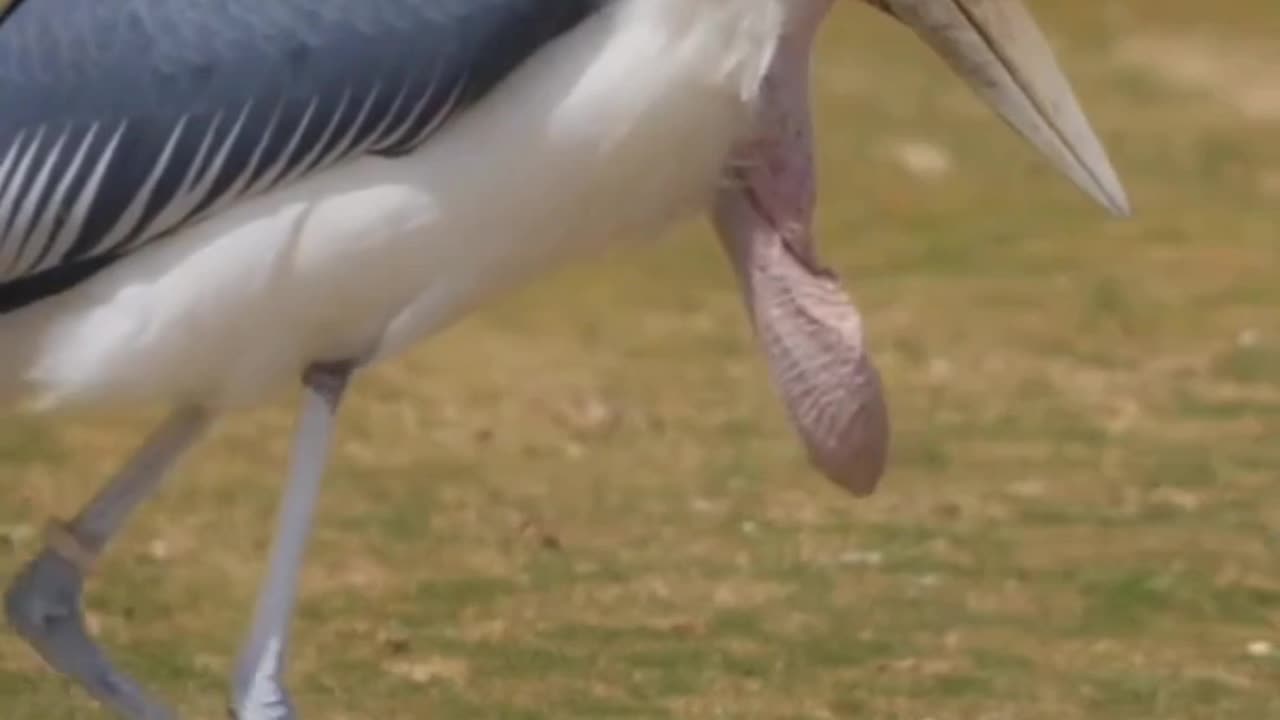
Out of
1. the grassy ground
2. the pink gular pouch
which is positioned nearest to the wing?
the pink gular pouch

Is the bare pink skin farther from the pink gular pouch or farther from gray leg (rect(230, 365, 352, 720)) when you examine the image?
gray leg (rect(230, 365, 352, 720))

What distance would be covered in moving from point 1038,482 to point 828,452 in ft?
9.19

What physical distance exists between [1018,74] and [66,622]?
1316mm

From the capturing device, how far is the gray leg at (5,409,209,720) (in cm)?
414

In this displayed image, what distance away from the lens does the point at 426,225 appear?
361 centimetres

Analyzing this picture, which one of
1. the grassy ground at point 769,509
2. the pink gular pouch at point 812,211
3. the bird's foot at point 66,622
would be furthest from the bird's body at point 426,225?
the grassy ground at point 769,509

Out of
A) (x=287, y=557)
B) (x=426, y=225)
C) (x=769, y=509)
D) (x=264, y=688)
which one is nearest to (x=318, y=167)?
(x=426, y=225)

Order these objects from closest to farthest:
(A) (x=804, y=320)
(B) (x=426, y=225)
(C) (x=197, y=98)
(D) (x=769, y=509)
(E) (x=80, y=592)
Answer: (B) (x=426, y=225)
(C) (x=197, y=98)
(A) (x=804, y=320)
(E) (x=80, y=592)
(D) (x=769, y=509)

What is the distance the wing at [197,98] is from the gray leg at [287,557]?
25cm

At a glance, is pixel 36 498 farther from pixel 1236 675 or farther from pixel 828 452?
pixel 828 452

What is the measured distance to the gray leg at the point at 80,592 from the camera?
414 cm

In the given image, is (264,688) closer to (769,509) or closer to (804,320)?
(804,320)

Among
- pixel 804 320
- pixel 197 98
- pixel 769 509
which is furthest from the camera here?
pixel 769 509

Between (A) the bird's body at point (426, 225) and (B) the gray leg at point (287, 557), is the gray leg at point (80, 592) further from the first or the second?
(A) the bird's body at point (426, 225)
